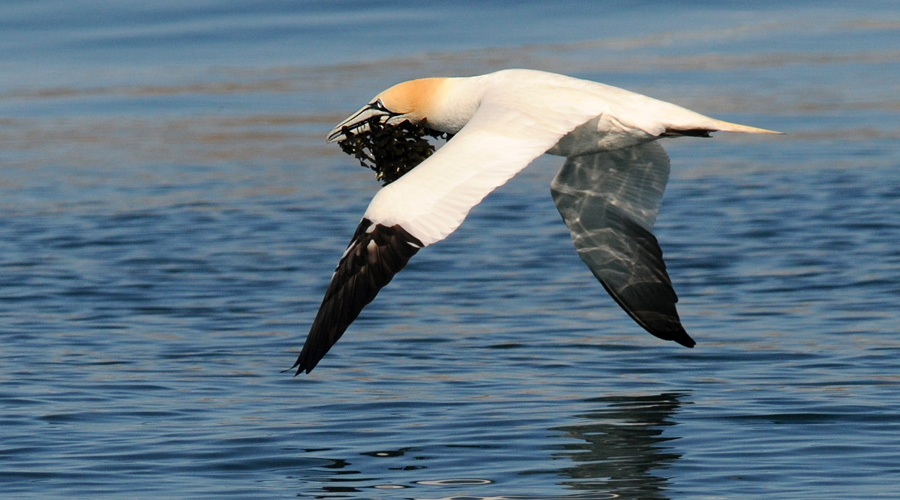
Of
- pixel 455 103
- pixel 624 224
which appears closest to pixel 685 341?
pixel 624 224

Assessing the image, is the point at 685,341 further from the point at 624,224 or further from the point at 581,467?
the point at 581,467

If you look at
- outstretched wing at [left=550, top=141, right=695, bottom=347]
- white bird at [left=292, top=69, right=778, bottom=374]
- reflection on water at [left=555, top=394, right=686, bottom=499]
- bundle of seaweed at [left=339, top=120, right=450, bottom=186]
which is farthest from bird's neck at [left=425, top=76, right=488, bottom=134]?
reflection on water at [left=555, top=394, right=686, bottom=499]

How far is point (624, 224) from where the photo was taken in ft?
29.0

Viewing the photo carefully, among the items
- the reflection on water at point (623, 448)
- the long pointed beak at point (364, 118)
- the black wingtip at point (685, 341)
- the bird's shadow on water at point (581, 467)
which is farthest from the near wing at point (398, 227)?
the black wingtip at point (685, 341)

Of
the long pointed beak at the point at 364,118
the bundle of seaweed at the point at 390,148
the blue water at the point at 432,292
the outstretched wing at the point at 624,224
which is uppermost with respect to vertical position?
the long pointed beak at the point at 364,118

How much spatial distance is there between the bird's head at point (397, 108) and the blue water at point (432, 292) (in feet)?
4.56

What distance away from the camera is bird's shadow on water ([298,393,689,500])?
659cm

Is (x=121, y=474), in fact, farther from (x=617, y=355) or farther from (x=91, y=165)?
(x=91, y=165)

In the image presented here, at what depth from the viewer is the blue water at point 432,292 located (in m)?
7.14

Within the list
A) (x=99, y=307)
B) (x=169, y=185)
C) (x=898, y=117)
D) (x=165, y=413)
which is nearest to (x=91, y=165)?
(x=169, y=185)

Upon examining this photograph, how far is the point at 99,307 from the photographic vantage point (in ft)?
37.2

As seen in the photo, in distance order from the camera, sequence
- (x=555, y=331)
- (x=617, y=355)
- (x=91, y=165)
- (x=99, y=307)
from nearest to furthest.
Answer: (x=617, y=355) → (x=555, y=331) → (x=99, y=307) → (x=91, y=165)

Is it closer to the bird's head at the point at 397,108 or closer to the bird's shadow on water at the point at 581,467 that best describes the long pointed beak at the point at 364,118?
the bird's head at the point at 397,108

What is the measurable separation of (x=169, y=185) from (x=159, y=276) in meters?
4.40
